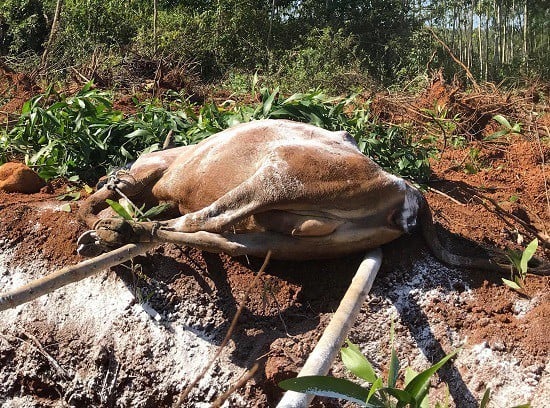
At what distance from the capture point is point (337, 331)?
104 inches

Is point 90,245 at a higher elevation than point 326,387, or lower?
higher

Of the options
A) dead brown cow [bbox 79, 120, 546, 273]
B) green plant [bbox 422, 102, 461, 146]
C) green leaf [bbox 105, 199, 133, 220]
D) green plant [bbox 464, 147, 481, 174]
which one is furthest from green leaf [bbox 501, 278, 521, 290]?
green plant [bbox 422, 102, 461, 146]

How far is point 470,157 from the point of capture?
5293 millimetres

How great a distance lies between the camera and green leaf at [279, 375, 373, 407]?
2.16 meters

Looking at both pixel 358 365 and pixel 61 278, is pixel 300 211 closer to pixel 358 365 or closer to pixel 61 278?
pixel 358 365

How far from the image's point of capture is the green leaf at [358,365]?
2.49 meters

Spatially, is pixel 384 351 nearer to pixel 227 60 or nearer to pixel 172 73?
pixel 172 73

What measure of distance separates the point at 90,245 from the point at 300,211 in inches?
46.6

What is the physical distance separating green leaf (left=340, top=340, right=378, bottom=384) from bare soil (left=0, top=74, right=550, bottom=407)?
0.54 metres

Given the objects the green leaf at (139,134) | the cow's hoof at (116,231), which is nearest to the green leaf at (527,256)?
the cow's hoof at (116,231)

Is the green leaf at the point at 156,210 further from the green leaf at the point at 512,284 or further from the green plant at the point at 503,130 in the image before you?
the green plant at the point at 503,130

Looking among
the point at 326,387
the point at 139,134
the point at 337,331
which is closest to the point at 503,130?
the point at 139,134

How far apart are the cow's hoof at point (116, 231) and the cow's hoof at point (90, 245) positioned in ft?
0.23

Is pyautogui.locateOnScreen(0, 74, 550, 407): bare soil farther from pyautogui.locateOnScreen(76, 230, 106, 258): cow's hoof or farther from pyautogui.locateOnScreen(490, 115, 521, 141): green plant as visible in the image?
pyautogui.locateOnScreen(490, 115, 521, 141): green plant
